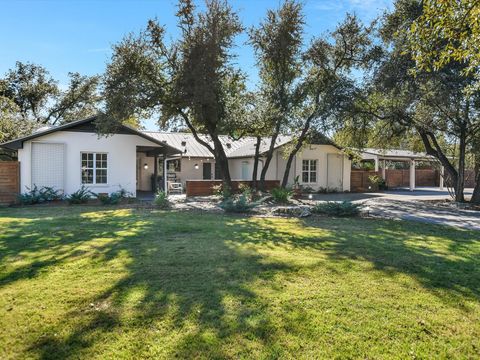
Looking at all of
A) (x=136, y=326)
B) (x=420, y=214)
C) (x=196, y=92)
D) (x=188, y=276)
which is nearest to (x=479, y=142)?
(x=420, y=214)

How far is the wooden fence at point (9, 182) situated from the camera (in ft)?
51.4

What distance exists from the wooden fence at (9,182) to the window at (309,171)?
16.4 meters

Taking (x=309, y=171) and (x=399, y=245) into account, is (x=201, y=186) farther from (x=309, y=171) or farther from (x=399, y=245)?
(x=399, y=245)

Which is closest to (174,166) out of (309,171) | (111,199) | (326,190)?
(309,171)

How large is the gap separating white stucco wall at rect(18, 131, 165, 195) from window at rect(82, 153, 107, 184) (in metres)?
0.24

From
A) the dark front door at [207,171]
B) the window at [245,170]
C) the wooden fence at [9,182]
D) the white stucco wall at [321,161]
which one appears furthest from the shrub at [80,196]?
the white stucco wall at [321,161]

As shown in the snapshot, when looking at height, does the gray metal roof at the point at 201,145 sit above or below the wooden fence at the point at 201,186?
above

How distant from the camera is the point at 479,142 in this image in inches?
→ 659

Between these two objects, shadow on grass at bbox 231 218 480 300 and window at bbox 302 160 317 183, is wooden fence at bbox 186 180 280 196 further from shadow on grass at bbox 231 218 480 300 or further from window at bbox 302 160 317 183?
shadow on grass at bbox 231 218 480 300

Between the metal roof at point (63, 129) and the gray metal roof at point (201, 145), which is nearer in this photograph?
the metal roof at point (63, 129)

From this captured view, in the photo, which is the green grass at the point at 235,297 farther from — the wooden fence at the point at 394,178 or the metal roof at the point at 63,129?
the wooden fence at the point at 394,178

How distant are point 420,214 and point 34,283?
12512 millimetres

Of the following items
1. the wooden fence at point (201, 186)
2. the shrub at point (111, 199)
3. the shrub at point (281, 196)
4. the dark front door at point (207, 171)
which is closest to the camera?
the shrub at point (111, 199)

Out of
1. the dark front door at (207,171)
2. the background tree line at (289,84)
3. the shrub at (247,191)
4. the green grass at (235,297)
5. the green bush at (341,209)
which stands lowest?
the green grass at (235,297)
